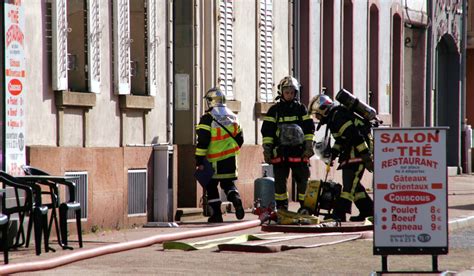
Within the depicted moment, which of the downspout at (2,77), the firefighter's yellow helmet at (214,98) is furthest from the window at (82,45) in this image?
the firefighter's yellow helmet at (214,98)

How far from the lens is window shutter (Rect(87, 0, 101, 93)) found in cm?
1950

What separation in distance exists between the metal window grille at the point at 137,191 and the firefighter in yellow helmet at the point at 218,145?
3.06ft

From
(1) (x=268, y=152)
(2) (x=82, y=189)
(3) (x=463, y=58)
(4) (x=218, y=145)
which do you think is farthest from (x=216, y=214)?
(3) (x=463, y=58)

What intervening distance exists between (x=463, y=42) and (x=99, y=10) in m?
22.2

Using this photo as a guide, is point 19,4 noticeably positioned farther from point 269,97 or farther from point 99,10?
point 269,97

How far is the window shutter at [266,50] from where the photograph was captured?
86.9 ft

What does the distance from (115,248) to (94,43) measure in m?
4.40

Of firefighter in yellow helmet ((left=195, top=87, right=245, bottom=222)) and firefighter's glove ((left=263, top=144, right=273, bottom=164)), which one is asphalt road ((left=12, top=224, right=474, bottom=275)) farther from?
firefighter in yellow helmet ((left=195, top=87, right=245, bottom=222))

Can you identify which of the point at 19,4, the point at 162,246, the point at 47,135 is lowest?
the point at 162,246

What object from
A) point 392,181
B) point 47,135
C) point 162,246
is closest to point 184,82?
point 47,135

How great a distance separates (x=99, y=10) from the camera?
19812 mm

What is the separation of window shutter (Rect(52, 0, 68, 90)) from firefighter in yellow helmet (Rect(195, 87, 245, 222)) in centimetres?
346

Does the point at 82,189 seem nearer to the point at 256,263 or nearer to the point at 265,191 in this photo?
the point at 265,191

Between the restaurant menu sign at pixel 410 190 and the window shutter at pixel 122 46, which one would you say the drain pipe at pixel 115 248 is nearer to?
the window shutter at pixel 122 46
